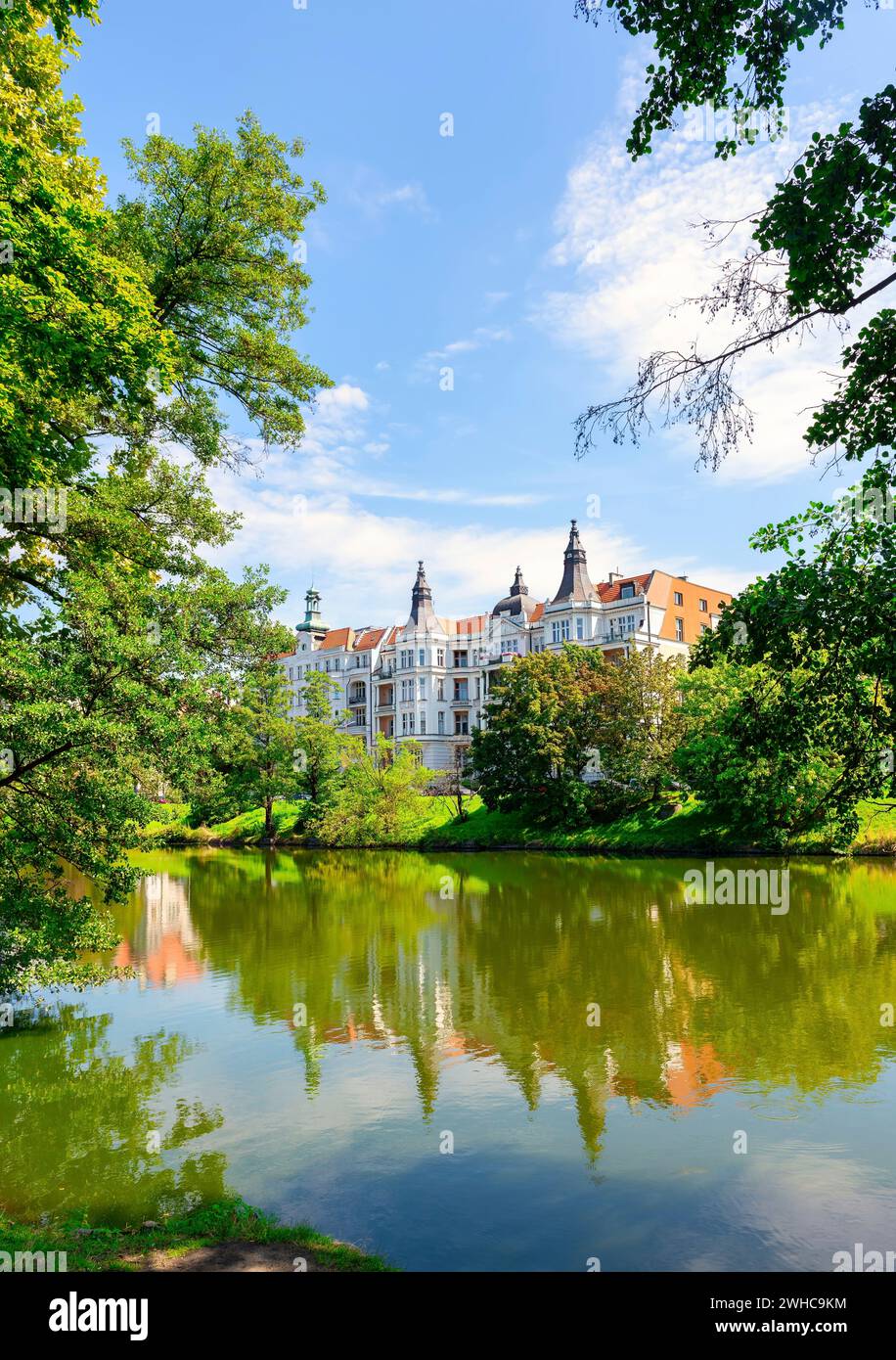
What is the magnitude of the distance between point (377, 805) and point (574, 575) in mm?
28779

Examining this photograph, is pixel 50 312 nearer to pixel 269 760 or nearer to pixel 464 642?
pixel 269 760

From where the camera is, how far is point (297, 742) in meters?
58.5

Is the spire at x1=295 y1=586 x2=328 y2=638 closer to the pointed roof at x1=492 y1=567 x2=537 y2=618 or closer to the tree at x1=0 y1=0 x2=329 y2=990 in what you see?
the pointed roof at x1=492 y1=567 x2=537 y2=618

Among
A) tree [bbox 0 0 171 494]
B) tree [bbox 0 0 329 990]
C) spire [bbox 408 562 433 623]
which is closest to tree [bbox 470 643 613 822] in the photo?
spire [bbox 408 562 433 623]

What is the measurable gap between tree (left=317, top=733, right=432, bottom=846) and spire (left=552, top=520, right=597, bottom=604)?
A: 23259 mm

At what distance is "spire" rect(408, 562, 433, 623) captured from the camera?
8531 centimetres

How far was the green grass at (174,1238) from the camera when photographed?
22.1ft

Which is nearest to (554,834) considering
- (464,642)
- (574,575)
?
(574,575)

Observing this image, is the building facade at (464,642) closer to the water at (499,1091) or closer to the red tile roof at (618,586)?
the red tile roof at (618,586)

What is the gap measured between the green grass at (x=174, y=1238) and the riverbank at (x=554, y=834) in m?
28.7

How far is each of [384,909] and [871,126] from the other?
26.5 meters

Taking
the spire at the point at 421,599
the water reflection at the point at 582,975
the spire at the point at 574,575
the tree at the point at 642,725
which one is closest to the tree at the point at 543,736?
the tree at the point at 642,725

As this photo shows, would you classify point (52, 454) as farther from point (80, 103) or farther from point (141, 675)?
point (80, 103)

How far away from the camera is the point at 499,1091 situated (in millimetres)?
11797
